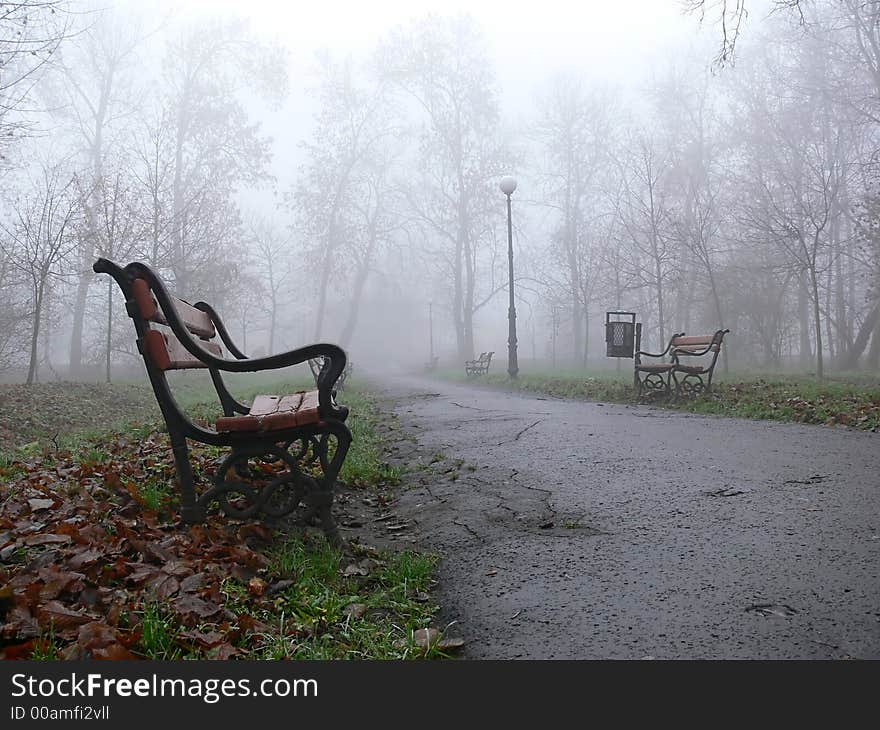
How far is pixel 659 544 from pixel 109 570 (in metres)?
2.06

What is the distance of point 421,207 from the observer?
33750mm

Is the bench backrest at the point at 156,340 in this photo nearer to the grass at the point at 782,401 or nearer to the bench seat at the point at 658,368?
the grass at the point at 782,401

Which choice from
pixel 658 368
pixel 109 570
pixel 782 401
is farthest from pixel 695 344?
pixel 109 570

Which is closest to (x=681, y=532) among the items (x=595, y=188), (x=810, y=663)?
(x=810, y=663)

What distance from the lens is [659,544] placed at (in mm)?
2611

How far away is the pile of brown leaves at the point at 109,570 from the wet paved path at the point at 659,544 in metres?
0.78

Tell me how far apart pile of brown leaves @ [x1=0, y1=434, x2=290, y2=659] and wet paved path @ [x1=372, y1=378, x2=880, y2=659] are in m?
0.78

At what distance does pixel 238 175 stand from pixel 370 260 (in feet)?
35.6

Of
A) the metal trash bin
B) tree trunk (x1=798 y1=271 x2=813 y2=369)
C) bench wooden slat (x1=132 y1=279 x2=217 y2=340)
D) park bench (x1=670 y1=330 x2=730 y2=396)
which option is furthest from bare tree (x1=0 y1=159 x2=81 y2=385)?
tree trunk (x1=798 y1=271 x2=813 y2=369)

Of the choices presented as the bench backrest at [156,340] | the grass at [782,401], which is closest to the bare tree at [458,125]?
the grass at [782,401]

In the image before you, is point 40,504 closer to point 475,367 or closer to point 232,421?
point 232,421

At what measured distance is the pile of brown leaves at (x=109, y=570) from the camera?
1806mm

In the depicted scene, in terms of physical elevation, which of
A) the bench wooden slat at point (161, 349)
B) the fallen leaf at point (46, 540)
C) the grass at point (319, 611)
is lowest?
the grass at point (319, 611)

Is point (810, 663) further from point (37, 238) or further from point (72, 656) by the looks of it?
point (37, 238)
